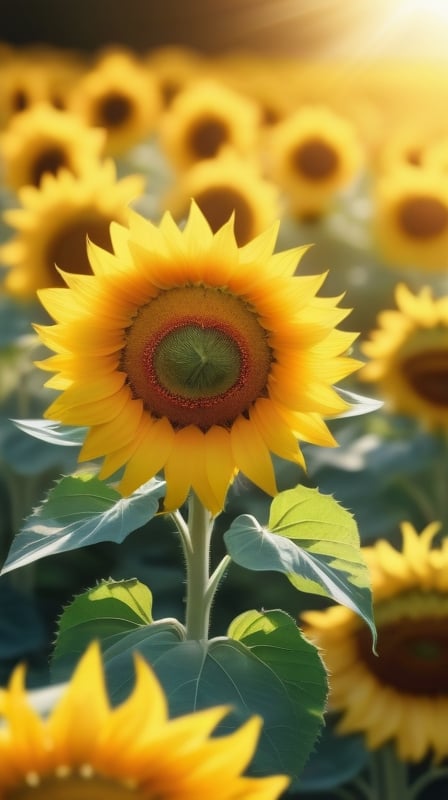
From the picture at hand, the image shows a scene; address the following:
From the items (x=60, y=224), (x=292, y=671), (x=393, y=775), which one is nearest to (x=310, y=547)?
(x=292, y=671)

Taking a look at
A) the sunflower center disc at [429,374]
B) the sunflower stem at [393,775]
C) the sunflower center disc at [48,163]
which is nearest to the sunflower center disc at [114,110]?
the sunflower center disc at [48,163]

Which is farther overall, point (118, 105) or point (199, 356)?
point (118, 105)

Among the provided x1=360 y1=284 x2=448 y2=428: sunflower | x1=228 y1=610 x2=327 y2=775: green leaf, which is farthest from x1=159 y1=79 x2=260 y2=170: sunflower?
x1=228 y1=610 x2=327 y2=775: green leaf

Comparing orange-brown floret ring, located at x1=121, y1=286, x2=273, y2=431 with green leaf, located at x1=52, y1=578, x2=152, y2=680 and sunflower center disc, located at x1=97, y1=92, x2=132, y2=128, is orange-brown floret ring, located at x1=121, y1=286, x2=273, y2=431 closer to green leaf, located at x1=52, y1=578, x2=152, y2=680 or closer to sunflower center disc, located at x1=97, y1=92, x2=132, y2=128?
green leaf, located at x1=52, y1=578, x2=152, y2=680

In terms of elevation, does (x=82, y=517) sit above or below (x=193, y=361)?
below

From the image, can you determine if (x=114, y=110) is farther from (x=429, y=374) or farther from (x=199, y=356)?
(x=199, y=356)

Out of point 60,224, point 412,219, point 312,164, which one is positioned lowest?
point 60,224

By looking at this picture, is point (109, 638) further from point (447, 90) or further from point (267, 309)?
point (447, 90)
